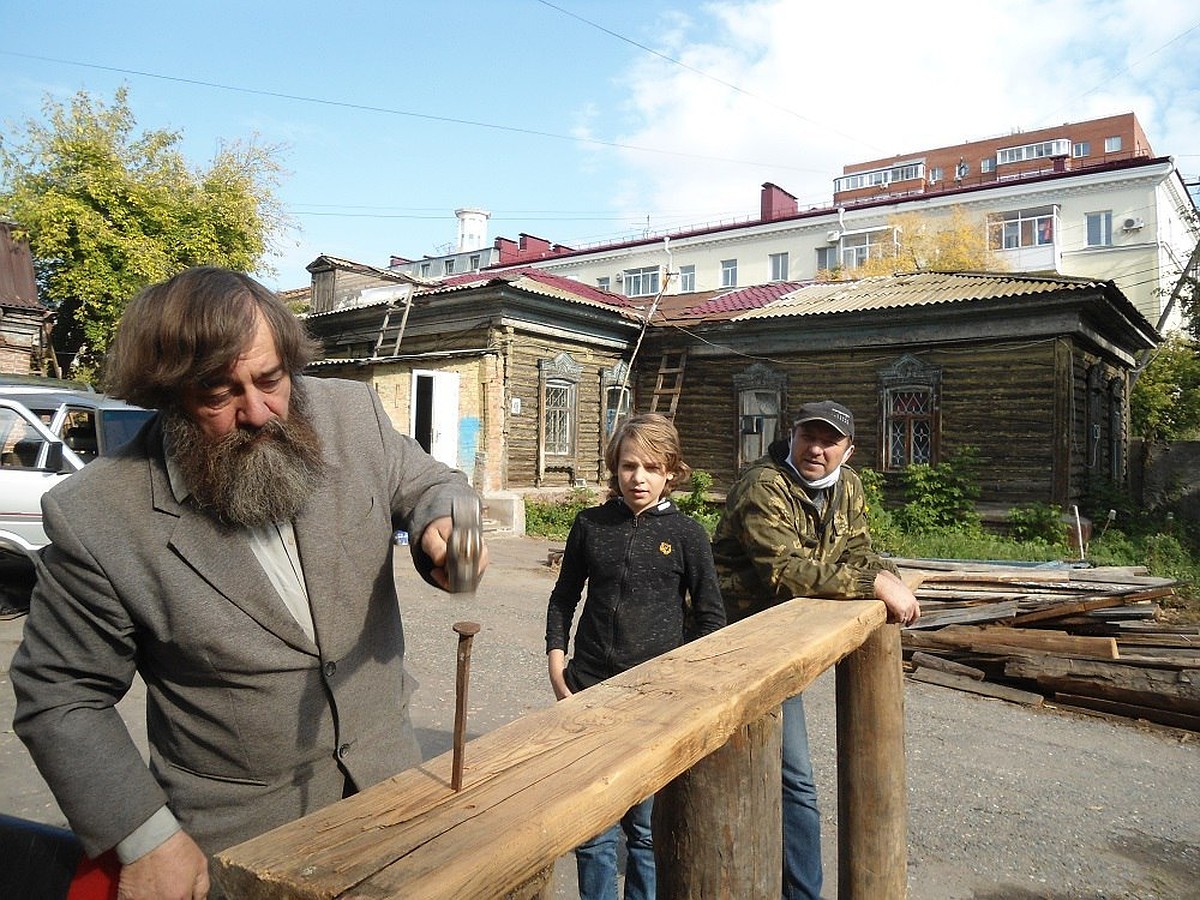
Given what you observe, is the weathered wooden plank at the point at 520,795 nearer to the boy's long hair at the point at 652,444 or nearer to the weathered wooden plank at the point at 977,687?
the boy's long hair at the point at 652,444

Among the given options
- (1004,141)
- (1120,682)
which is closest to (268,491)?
(1120,682)

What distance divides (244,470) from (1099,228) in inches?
1344

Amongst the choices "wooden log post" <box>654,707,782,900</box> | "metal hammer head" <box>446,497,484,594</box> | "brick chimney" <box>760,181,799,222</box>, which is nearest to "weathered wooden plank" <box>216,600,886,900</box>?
"wooden log post" <box>654,707,782,900</box>

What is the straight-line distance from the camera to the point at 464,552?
1.51 m

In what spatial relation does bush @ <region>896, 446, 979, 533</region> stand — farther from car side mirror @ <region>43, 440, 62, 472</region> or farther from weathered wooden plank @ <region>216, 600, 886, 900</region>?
weathered wooden plank @ <region>216, 600, 886, 900</region>

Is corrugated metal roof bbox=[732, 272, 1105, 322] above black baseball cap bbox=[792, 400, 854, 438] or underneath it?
above

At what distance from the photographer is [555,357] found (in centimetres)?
1580

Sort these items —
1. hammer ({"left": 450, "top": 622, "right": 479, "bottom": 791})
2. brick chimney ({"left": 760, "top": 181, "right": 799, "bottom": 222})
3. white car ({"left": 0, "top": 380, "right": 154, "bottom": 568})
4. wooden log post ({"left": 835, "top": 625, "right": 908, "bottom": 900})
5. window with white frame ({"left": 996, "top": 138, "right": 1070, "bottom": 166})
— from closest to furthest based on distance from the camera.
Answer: hammer ({"left": 450, "top": 622, "right": 479, "bottom": 791}) → wooden log post ({"left": 835, "top": 625, "right": 908, "bottom": 900}) → white car ({"left": 0, "top": 380, "right": 154, "bottom": 568}) → brick chimney ({"left": 760, "top": 181, "right": 799, "bottom": 222}) → window with white frame ({"left": 996, "top": 138, "right": 1070, "bottom": 166})

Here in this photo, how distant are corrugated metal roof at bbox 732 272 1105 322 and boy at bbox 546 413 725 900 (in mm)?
12059

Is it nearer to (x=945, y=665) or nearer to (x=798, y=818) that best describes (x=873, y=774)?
(x=798, y=818)

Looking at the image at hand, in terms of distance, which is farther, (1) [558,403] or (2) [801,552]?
(1) [558,403]

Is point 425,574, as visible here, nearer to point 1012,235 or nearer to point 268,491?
point 268,491

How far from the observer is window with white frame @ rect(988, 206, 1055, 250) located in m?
29.2

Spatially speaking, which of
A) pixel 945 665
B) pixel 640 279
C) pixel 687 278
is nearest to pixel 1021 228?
pixel 687 278
